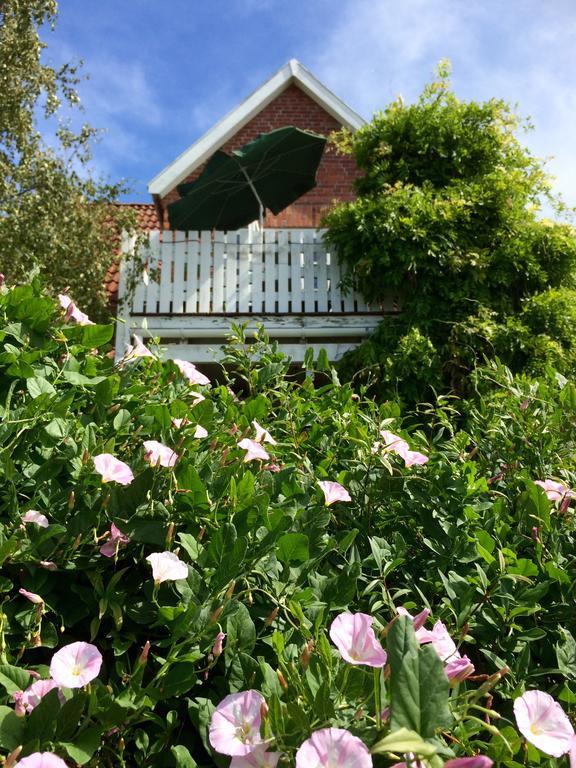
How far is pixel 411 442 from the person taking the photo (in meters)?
1.78

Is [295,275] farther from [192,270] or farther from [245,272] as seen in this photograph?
[192,270]

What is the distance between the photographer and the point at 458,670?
858 mm

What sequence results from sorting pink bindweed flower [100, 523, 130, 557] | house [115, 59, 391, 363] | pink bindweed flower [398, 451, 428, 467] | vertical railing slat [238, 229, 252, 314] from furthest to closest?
vertical railing slat [238, 229, 252, 314] → house [115, 59, 391, 363] → pink bindweed flower [398, 451, 428, 467] → pink bindweed flower [100, 523, 130, 557]

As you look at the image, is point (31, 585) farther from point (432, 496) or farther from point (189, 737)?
point (432, 496)

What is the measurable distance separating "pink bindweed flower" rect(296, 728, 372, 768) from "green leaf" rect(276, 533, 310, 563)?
0.42m

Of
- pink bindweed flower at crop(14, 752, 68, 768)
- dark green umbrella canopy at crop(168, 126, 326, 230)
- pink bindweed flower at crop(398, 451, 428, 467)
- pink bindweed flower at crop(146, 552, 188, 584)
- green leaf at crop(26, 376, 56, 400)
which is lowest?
pink bindweed flower at crop(14, 752, 68, 768)

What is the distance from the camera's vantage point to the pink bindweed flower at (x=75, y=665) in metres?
0.91

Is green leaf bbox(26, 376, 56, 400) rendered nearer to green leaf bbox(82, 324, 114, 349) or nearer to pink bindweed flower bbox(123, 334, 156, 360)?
green leaf bbox(82, 324, 114, 349)

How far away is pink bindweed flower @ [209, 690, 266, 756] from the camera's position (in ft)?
2.67

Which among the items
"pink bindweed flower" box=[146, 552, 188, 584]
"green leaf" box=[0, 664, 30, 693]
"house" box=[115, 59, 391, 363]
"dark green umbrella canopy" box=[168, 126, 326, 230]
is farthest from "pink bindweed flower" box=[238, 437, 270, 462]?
"dark green umbrella canopy" box=[168, 126, 326, 230]

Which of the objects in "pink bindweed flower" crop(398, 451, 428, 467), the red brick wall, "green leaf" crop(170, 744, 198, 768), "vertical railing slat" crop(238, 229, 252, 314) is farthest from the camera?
the red brick wall

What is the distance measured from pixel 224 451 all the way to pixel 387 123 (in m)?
7.07

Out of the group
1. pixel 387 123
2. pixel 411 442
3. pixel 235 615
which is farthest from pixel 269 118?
pixel 235 615

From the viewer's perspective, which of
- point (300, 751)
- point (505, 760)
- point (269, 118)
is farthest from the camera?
point (269, 118)
